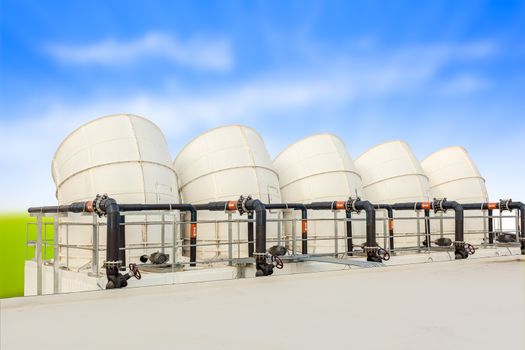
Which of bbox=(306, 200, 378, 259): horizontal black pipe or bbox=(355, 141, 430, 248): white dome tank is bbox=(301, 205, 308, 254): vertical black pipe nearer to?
bbox=(306, 200, 378, 259): horizontal black pipe

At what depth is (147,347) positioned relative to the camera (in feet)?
12.7

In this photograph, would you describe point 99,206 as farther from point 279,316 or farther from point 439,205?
point 439,205

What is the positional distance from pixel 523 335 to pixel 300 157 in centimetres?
1599

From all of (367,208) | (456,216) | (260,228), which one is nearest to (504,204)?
(456,216)

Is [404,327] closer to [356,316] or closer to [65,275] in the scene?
[356,316]

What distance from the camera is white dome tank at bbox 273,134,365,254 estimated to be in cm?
1889

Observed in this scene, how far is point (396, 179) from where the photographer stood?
2284cm

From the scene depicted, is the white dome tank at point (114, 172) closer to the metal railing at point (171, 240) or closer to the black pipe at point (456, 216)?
the metal railing at point (171, 240)

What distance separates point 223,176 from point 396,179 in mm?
9855

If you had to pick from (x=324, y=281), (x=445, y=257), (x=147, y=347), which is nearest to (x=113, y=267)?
(x=324, y=281)

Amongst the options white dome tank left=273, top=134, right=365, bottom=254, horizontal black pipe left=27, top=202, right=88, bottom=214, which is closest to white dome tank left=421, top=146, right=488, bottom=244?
white dome tank left=273, top=134, right=365, bottom=254

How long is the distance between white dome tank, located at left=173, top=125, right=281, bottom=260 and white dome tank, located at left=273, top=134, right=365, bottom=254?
2032 millimetres

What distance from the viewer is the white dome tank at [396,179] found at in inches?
880

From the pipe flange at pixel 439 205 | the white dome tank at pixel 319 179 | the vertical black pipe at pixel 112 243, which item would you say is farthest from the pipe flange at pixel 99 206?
the pipe flange at pixel 439 205
